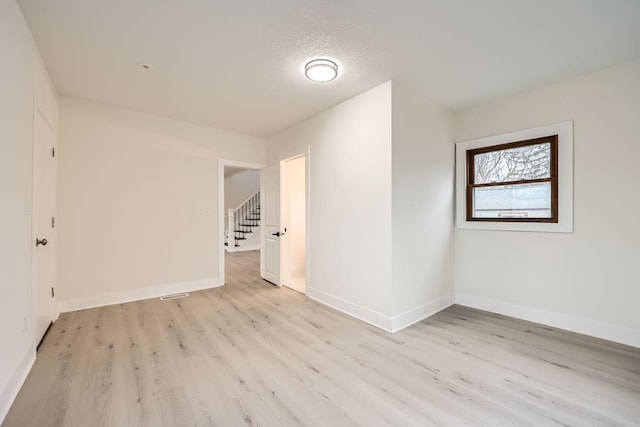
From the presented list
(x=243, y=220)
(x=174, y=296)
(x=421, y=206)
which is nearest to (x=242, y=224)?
(x=243, y=220)

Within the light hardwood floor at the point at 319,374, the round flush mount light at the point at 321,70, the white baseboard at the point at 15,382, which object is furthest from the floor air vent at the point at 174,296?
the round flush mount light at the point at 321,70

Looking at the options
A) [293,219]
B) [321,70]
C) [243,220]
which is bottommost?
[243,220]

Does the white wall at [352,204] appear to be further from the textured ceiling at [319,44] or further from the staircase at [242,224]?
the staircase at [242,224]

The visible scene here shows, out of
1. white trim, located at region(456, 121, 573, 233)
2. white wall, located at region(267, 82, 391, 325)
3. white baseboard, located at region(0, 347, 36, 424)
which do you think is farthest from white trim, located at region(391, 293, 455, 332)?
white baseboard, located at region(0, 347, 36, 424)

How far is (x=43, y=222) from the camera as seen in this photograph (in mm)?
2693

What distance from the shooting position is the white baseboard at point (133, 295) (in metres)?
3.39

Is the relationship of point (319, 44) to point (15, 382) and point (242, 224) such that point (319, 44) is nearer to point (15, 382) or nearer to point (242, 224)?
point (15, 382)

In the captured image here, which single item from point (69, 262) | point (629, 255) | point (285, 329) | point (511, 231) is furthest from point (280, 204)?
point (629, 255)

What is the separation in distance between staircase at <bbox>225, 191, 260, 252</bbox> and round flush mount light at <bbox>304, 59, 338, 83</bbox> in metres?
6.72

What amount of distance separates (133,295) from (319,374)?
3.08 metres

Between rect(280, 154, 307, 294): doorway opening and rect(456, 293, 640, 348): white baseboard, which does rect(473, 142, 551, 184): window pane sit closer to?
rect(456, 293, 640, 348): white baseboard

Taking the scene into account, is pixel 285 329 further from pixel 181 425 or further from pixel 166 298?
pixel 166 298

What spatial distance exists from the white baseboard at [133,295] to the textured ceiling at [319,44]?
2522mm

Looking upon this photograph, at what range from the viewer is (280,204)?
455 cm
